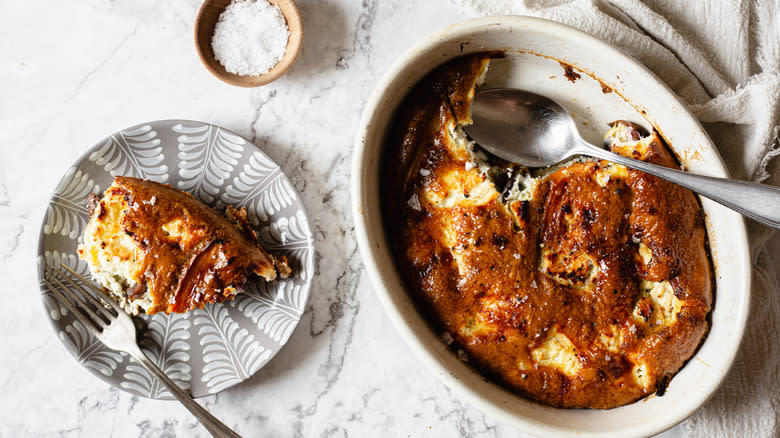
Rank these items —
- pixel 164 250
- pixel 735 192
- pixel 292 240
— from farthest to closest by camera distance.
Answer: pixel 292 240, pixel 164 250, pixel 735 192

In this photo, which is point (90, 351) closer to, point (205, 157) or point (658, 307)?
point (205, 157)

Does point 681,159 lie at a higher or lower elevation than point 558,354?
higher

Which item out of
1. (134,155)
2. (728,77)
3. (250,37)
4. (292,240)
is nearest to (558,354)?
(292,240)

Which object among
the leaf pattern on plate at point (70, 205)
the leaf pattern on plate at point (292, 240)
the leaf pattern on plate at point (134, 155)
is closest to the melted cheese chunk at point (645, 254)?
the leaf pattern on plate at point (292, 240)

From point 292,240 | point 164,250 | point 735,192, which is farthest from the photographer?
point 292,240

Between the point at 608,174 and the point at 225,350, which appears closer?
the point at 608,174

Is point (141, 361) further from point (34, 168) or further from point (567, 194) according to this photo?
point (567, 194)

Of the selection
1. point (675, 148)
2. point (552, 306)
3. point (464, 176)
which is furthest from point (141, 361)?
point (675, 148)
